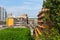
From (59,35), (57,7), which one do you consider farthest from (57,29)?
(57,7)

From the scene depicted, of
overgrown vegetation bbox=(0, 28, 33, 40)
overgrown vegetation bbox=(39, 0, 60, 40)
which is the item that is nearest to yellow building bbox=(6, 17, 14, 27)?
overgrown vegetation bbox=(0, 28, 33, 40)

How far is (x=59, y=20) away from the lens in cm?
711

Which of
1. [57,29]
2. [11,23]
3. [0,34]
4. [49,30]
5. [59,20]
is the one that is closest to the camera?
[59,20]

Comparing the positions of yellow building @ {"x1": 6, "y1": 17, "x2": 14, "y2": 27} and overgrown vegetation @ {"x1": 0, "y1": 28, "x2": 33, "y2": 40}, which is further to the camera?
yellow building @ {"x1": 6, "y1": 17, "x2": 14, "y2": 27}

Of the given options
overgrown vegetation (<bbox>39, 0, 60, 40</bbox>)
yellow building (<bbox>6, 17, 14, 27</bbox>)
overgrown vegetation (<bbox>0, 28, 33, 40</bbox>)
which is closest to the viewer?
overgrown vegetation (<bbox>39, 0, 60, 40</bbox>)

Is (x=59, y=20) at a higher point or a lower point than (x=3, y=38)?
higher

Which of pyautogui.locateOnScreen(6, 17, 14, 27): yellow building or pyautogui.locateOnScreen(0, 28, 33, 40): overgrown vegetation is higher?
pyautogui.locateOnScreen(6, 17, 14, 27): yellow building

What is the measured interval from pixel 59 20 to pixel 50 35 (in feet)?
2.84

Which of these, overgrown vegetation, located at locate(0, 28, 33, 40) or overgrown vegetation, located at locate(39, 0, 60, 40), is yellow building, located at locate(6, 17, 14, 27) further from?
overgrown vegetation, located at locate(39, 0, 60, 40)

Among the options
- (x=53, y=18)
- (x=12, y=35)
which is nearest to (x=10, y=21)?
(x=12, y=35)

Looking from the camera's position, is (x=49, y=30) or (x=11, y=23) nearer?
(x=49, y=30)

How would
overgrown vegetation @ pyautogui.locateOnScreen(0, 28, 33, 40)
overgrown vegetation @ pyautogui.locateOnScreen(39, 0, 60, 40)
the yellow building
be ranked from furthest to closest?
1. the yellow building
2. overgrown vegetation @ pyautogui.locateOnScreen(0, 28, 33, 40)
3. overgrown vegetation @ pyautogui.locateOnScreen(39, 0, 60, 40)

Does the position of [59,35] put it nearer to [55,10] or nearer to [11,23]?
[55,10]

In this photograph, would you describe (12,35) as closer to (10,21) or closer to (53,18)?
(10,21)
